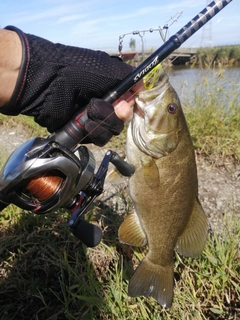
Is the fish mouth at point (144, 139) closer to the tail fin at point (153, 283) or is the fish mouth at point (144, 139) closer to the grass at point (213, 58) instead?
the tail fin at point (153, 283)

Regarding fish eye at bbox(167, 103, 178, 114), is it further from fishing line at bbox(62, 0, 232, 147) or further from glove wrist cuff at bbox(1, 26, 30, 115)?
glove wrist cuff at bbox(1, 26, 30, 115)

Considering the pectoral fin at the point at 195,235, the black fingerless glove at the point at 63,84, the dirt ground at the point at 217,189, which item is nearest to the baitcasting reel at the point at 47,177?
the black fingerless glove at the point at 63,84

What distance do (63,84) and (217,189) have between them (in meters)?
2.15

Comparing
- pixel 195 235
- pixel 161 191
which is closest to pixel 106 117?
pixel 161 191

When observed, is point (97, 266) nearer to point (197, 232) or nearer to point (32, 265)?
point (32, 265)

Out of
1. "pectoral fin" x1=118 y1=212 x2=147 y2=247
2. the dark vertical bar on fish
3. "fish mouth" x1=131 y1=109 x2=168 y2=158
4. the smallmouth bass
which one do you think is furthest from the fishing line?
"pectoral fin" x1=118 y1=212 x2=147 y2=247

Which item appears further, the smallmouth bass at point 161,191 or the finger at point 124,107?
the smallmouth bass at point 161,191

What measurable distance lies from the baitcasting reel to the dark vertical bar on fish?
0.37 metres

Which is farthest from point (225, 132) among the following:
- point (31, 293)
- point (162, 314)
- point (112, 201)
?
point (31, 293)

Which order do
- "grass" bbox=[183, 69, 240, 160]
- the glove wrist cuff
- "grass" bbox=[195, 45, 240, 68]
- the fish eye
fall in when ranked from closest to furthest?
the glove wrist cuff → the fish eye → "grass" bbox=[183, 69, 240, 160] → "grass" bbox=[195, 45, 240, 68]

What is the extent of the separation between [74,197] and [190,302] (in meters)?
1.17

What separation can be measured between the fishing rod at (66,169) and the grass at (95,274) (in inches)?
31.5

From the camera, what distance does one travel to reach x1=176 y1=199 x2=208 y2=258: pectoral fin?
7.36ft

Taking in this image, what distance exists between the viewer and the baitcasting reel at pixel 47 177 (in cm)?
147
